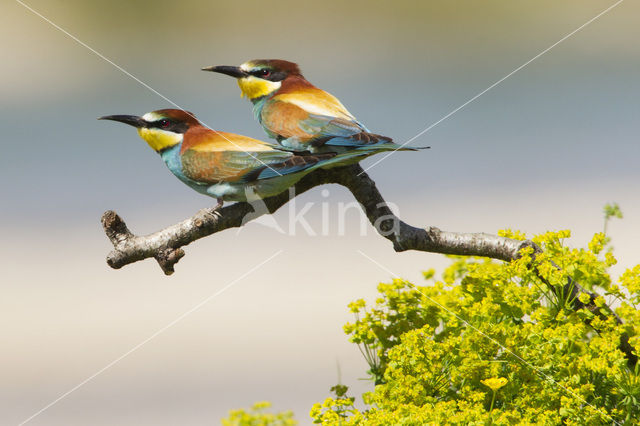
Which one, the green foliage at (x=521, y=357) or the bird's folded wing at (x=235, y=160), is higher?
the bird's folded wing at (x=235, y=160)

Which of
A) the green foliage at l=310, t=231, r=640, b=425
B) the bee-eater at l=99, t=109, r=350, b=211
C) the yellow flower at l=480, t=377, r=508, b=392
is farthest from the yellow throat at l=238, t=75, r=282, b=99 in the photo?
the yellow flower at l=480, t=377, r=508, b=392

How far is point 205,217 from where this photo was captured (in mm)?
1567

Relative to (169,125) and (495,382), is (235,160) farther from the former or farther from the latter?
(495,382)

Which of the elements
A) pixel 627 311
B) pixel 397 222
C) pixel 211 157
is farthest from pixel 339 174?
pixel 627 311

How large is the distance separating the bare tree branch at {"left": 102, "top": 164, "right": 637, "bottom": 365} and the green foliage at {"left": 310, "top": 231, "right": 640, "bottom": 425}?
15 cm

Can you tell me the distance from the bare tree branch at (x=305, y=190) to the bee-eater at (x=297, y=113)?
135 millimetres

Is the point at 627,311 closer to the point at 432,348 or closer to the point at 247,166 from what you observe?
the point at 432,348

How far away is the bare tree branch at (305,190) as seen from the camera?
61.4 inches

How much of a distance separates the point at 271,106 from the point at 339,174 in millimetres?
226

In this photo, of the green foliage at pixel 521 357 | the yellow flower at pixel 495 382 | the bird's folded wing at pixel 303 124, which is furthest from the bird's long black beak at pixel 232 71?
Answer: the yellow flower at pixel 495 382

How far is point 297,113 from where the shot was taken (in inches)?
61.4

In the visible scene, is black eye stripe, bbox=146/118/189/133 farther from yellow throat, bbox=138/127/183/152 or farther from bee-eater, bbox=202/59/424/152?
bee-eater, bbox=202/59/424/152

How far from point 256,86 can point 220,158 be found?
0.23 metres

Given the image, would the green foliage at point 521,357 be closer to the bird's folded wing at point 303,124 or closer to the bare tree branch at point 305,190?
the bare tree branch at point 305,190
